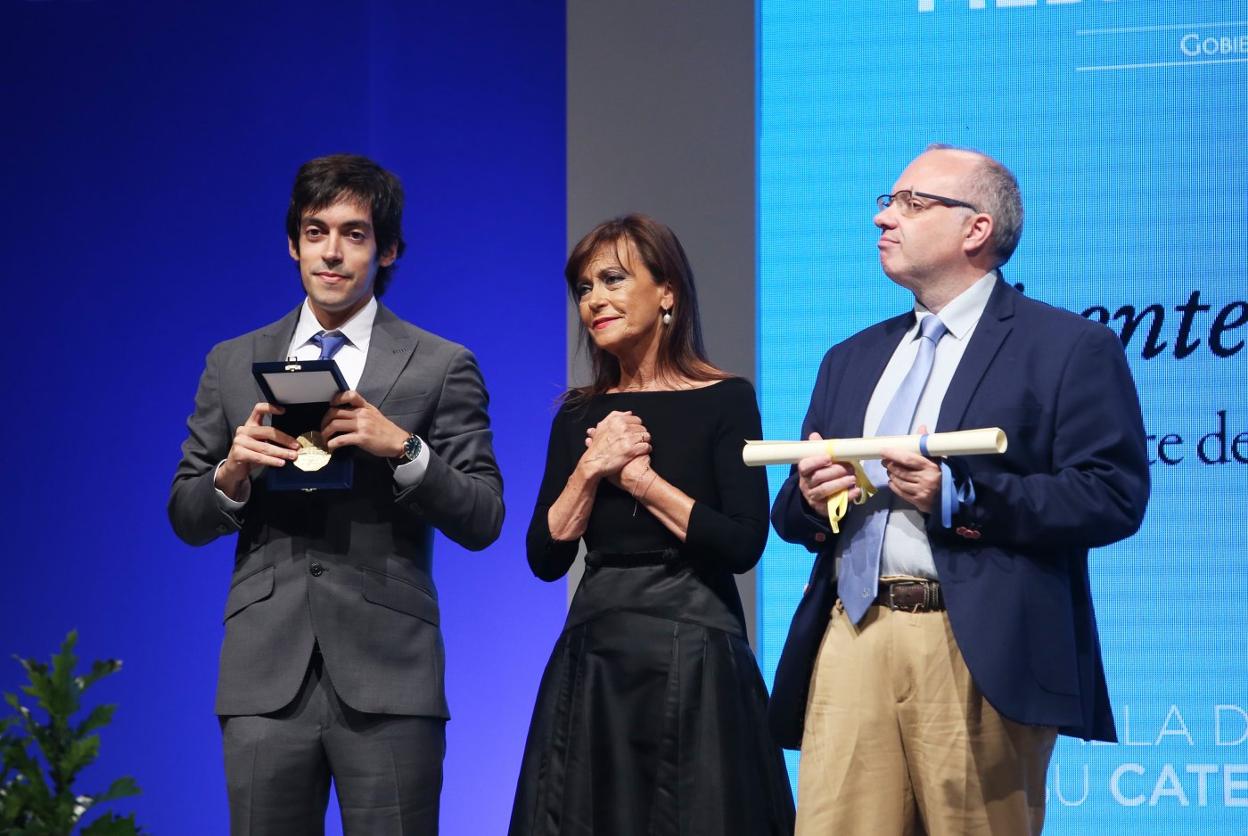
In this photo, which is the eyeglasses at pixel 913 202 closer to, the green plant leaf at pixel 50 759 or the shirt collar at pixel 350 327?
the shirt collar at pixel 350 327

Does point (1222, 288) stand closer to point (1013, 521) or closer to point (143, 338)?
point (1013, 521)

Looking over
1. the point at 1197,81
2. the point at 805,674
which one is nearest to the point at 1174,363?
the point at 1197,81

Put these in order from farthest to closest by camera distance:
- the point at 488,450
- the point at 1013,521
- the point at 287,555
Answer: the point at 488,450
the point at 287,555
the point at 1013,521

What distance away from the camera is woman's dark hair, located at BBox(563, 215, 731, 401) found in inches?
123

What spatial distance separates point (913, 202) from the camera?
2795 millimetres

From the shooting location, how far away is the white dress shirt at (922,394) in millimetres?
2605

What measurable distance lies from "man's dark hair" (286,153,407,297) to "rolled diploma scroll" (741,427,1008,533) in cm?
101

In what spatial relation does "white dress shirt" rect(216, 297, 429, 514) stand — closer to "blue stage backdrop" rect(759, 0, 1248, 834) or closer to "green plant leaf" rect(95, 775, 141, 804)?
"blue stage backdrop" rect(759, 0, 1248, 834)

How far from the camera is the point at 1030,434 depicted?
2.62 metres

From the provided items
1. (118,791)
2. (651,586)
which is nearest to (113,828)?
(118,791)

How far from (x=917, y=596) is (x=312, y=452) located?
111 cm

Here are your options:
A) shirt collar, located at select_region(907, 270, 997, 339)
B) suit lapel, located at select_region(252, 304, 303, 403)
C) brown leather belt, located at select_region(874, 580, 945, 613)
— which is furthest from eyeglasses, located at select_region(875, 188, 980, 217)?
suit lapel, located at select_region(252, 304, 303, 403)

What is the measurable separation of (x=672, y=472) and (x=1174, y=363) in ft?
5.23

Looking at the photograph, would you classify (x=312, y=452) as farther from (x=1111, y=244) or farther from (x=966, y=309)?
(x=1111, y=244)
